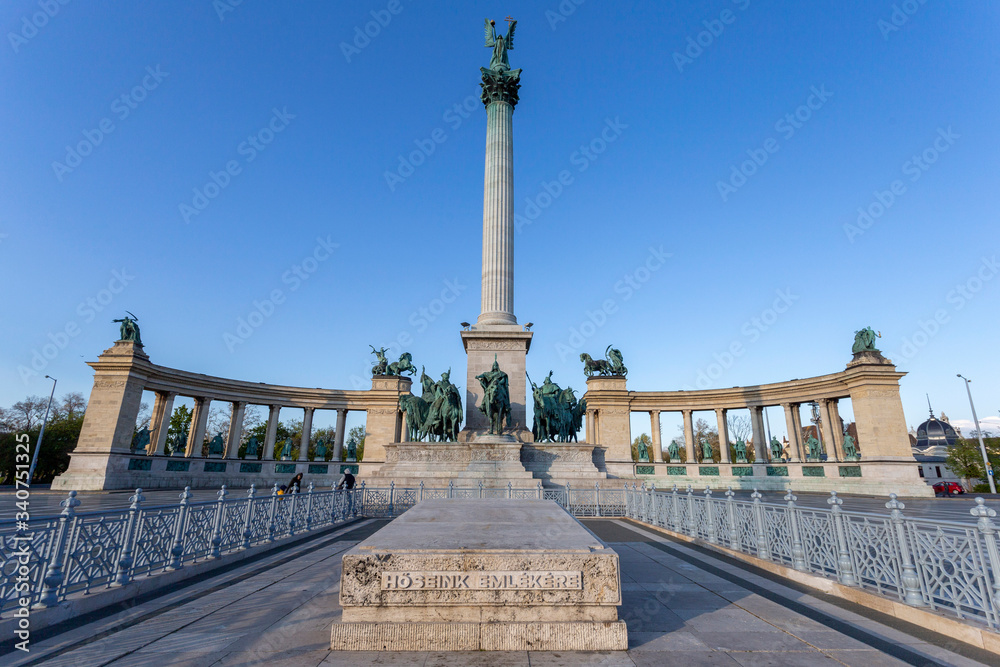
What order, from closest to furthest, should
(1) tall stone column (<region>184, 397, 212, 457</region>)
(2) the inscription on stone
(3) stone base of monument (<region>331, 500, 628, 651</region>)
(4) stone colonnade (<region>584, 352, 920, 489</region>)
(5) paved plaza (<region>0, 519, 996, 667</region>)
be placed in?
(5) paved plaza (<region>0, 519, 996, 667</region>)
(3) stone base of monument (<region>331, 500, 628, 651</region>)
(2) the inscription on stone
(4) stone colonnade (<region>584, 352, 920, 489</region>)
(1) tall stone column (<region>184, 397, 212, 457</region>)

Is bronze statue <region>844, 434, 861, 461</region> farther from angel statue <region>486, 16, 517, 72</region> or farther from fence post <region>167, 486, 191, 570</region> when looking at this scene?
fence post <region>167, 486, 191, 570</region>

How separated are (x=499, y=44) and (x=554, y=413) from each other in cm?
2737

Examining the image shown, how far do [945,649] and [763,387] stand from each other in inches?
1843

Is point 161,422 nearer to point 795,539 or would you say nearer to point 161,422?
point 161,422

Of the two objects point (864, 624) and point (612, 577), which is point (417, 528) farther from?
point (864, 624)

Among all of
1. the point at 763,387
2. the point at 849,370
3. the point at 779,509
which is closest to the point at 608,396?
the point at 763,387

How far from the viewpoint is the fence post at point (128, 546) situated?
6.46 meters

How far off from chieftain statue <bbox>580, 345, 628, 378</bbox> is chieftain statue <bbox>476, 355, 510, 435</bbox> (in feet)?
98.6

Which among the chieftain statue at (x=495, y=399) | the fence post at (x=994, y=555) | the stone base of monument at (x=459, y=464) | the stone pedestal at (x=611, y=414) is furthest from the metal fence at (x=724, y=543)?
the stone pedestal at (x=611, y=414)

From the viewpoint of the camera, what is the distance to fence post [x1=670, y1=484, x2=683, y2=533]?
1287 centimetres

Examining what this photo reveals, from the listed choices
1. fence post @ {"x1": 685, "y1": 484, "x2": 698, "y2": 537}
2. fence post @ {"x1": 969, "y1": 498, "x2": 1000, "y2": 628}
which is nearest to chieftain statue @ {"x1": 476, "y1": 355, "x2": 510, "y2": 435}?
fence post @ {"x1": 685, "y1": 484, "x2": 698, "y2": 537}

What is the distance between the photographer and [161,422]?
1647 inches

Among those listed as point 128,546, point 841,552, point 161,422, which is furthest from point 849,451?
point 161,422

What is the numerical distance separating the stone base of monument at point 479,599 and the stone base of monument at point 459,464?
15.8 m
